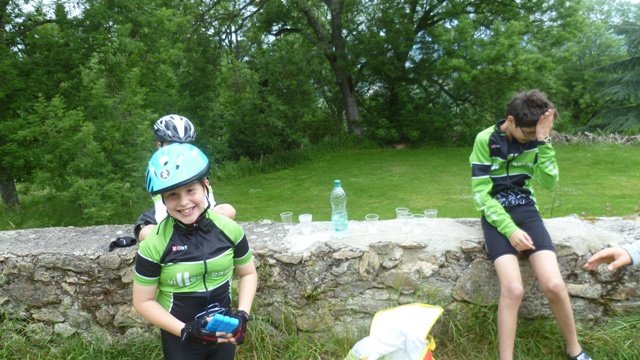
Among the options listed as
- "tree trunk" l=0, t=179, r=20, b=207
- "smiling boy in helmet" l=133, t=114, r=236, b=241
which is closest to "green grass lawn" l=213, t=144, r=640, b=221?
"tree trunk" l=0, t=179, r=20, b=207

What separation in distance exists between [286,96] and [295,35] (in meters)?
2.33

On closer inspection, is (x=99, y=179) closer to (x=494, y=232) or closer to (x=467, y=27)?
(x=494, y=232)

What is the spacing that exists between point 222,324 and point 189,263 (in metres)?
0.31

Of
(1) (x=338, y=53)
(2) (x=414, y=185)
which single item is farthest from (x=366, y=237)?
(1) (x=338, y=53)

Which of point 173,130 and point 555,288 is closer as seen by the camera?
point 555,288

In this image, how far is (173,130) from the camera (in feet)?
10.5

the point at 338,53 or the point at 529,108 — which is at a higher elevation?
the point at 338,53

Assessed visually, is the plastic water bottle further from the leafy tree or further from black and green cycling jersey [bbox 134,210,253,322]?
the leafy tree

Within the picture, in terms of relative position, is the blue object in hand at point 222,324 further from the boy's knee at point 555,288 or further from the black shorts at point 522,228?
the boy's knee at point 555,288

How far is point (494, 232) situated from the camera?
2.94 metres

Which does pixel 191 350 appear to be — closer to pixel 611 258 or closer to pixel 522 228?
pixel 522 228

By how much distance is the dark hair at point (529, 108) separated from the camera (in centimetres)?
289

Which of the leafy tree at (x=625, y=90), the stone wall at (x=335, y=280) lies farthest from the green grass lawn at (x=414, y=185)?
the stone wall at (x=335, y=280)

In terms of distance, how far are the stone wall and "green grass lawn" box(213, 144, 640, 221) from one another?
4.39 meters
